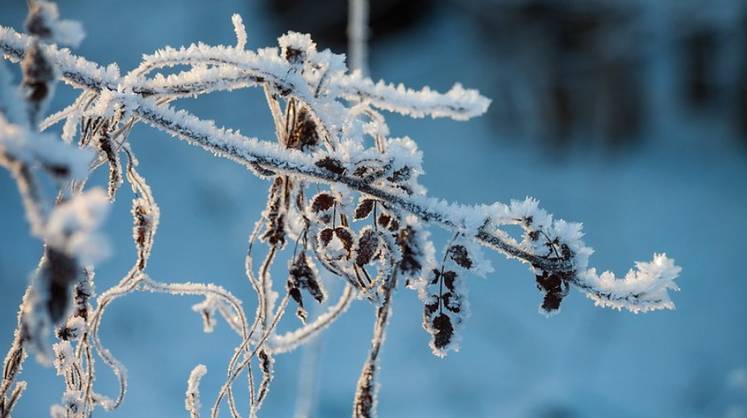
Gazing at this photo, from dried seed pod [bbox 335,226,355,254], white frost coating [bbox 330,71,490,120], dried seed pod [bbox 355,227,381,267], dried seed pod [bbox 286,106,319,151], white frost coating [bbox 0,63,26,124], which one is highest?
white frost coating [bbox 330,71,490,120]

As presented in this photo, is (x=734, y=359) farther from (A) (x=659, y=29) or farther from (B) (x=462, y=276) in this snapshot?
(B) (x=462, y=276)

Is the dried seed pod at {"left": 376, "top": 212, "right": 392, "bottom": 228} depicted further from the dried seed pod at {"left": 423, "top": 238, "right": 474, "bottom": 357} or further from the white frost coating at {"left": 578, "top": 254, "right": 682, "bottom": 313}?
the white frost coating at {"left": 578, "top": 254, "right": 682, "bottom": 313}

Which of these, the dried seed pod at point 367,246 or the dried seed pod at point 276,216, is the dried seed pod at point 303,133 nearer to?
the dried seed pod at point 276,216

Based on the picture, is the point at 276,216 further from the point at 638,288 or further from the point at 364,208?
the point at 638,288

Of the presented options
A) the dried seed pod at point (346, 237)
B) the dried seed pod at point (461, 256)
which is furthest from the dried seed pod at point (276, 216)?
the dried seed pod at point (461, 256)

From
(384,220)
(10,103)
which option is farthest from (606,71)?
(10,103)

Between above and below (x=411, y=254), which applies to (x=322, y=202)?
above

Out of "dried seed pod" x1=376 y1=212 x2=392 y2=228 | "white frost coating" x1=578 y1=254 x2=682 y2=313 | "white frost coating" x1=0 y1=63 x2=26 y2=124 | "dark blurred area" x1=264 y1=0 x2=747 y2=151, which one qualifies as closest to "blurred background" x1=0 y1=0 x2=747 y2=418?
"dark blurred area" x1=264 y1=0 x2=747 y2=151
